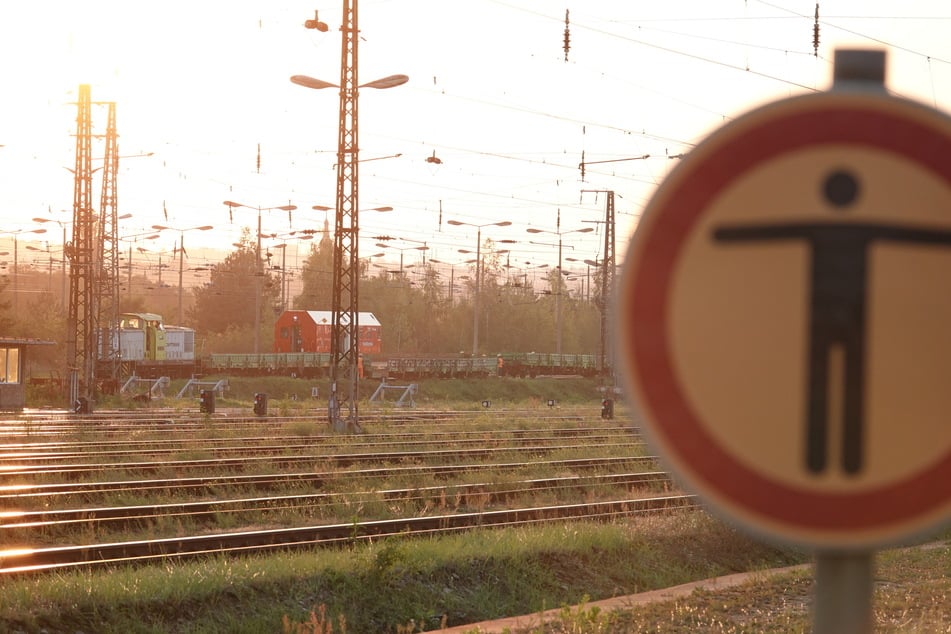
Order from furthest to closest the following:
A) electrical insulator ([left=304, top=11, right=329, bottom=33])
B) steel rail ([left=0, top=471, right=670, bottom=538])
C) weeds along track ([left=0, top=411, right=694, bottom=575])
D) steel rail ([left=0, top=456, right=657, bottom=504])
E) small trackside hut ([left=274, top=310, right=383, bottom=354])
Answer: small trackside hut ([left=274, top=310, right=383, bottom=354]) → electrical insulator ([left=304, top=11, right=329, bottom=33]) → steel rail ([left=0, top=456, right=657, bottom=504]) → steel rail ([left=0, top=471, right=670, bottom=538]) → weeds along track ([left=0, top=411, right=694, bottom=575])

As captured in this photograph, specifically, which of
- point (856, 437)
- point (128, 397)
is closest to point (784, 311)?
point (856, 437)

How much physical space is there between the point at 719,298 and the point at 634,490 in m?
21.6

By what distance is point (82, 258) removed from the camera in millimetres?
40344

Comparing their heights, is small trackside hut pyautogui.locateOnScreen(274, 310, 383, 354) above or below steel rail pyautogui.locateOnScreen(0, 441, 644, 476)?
above

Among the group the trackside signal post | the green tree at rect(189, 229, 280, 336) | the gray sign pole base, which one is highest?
the green tree at rect(189, 229, 280, 336)

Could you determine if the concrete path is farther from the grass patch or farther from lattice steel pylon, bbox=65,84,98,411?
lattice steel pylon, bbox=65,84,98,411

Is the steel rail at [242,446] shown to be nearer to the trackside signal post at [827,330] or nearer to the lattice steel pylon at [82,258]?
the lattice steel pylon at [82,258]

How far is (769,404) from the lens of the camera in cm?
171

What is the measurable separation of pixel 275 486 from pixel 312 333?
55.0 m

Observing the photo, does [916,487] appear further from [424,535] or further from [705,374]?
[424,535]

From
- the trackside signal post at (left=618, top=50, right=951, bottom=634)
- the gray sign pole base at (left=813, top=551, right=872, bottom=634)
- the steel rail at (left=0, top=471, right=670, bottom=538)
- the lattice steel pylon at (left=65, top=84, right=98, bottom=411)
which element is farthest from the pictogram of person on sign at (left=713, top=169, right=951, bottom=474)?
the lattice steel pylon at (left=65, top=84, right=98, bottom=411)

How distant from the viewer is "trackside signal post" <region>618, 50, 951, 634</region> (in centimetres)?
169

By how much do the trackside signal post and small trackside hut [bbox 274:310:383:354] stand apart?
72.7 m

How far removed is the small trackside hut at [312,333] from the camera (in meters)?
74.9
